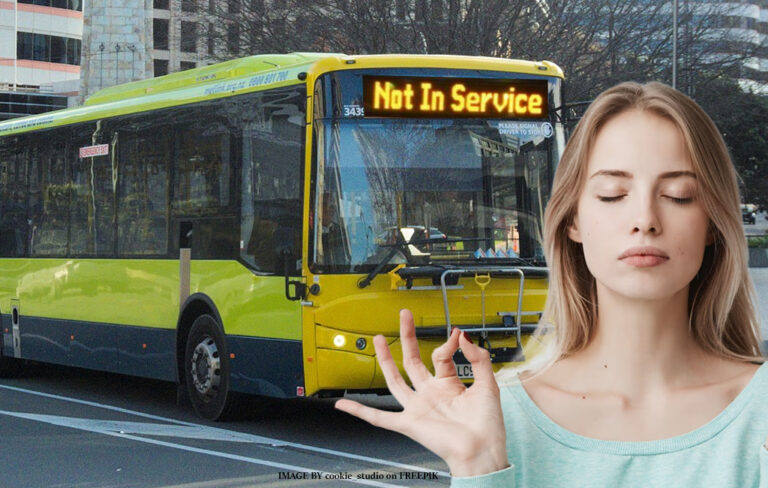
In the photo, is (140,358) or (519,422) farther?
(140,358)

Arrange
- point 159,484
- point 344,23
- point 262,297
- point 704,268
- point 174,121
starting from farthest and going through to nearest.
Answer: point 344,23
point 174,121
point 262,297
point 159,484
point 704,268

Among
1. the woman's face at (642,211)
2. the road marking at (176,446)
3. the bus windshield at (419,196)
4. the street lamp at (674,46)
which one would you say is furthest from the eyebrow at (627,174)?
the street lamp at (674,46)

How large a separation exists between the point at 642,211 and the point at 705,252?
0.20 m

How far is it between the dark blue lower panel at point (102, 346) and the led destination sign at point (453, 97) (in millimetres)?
3396

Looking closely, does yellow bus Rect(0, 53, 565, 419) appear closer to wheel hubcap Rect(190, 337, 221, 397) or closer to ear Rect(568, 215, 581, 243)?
wheel hubcap Rect(190, 337, 221, 397)

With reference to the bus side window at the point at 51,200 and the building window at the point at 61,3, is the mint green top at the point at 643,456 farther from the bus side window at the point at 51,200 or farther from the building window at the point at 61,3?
the building window at the point at 61,3

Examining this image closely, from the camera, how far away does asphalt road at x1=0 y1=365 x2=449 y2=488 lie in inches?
369

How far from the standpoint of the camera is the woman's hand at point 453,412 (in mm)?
1911

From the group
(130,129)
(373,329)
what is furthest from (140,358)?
(373,329)

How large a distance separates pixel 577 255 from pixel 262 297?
9.56 meters

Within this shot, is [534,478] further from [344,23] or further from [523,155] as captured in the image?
[344,23]

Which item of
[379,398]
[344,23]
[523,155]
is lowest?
[379,398]

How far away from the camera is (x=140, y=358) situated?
13719mm

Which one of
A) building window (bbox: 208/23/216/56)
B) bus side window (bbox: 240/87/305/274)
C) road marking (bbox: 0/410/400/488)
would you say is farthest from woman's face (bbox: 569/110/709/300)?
building window (bbox: 208/23/216/56)
